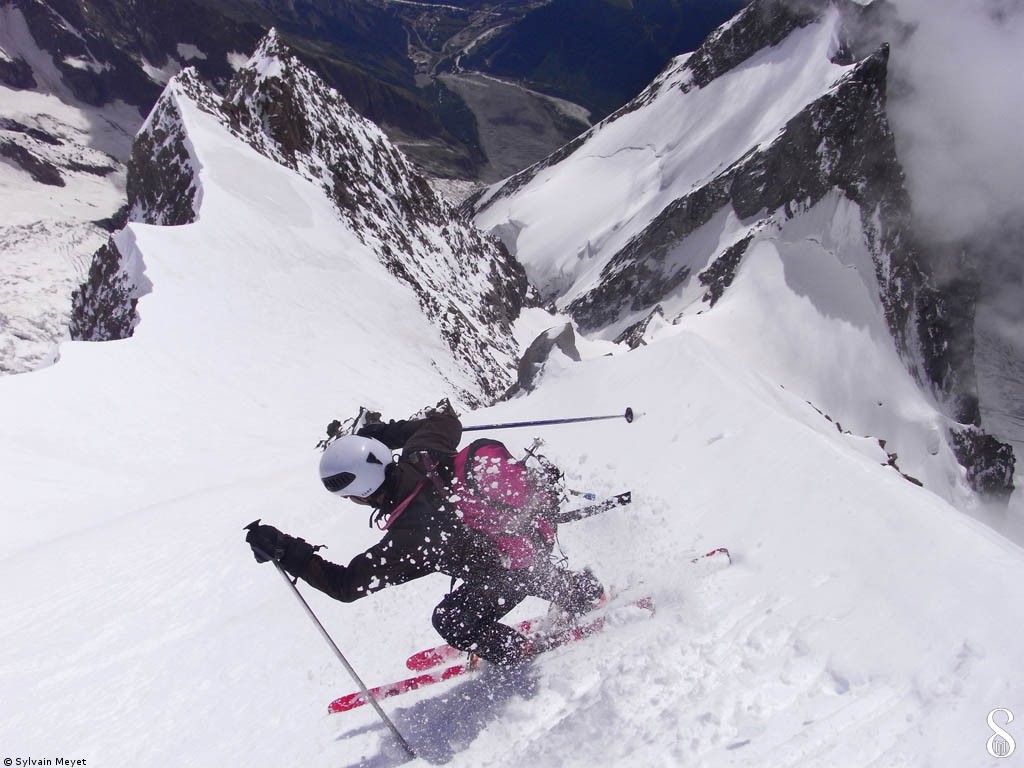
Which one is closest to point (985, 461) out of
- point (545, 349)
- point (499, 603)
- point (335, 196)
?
point (545, 349)

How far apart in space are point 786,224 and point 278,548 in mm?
50507

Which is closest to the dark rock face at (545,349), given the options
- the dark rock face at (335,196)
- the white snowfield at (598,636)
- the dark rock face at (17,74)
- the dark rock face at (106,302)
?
the dark rock face at (335,196)

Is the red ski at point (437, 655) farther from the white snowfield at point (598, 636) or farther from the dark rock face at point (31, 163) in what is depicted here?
the dark rock face at point (31, 163)

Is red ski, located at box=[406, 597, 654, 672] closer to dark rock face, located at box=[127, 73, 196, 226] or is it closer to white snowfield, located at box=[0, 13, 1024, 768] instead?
white snowfield, located at box=[0, 13, 1024, 768]

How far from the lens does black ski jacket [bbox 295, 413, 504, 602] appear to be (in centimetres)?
411

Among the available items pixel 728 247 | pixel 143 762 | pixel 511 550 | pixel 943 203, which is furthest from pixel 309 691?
pixel 943 203

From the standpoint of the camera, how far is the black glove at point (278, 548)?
4.10 metres

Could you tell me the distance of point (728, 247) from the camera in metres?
48.4

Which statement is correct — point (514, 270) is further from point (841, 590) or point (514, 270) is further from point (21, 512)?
point (841, 590)

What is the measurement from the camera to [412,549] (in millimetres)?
4156

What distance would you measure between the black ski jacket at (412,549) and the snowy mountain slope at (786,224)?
27757mm

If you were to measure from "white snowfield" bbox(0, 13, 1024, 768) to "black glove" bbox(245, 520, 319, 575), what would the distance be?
1213 millimetres

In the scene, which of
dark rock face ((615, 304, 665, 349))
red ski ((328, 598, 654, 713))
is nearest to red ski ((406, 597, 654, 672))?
red ski ((328, 598, 654, 713))

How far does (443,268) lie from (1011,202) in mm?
79737
